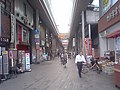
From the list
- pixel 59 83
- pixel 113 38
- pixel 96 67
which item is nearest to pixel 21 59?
pixel 96 67

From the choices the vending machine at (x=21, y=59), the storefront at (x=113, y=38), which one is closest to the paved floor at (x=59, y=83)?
the storefront at (x=113, y=38)

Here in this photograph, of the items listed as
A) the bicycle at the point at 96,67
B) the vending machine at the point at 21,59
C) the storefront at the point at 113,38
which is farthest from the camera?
the vending machine at the point at 21,59

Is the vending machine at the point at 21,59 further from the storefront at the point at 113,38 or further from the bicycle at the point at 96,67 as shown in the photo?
the storefront at the point at 113,38

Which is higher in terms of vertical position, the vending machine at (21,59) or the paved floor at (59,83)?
the vending machine at (21,59)

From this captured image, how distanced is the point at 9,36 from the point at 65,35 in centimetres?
6847

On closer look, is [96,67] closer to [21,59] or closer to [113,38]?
[113,38]

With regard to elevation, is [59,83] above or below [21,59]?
below

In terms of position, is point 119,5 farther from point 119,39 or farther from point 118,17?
point 119,39

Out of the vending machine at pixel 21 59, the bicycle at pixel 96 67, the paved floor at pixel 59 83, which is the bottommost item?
the paved floor at pixel 59 83

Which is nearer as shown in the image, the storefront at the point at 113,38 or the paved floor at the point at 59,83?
the paved floor at the point at 59,83

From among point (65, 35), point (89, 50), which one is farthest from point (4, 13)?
point (65, 35)

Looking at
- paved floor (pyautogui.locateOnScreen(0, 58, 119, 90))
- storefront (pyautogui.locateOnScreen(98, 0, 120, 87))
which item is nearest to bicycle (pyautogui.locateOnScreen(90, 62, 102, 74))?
storefront (pyautogui.locateOnScreen(98, 0, 120, 87))

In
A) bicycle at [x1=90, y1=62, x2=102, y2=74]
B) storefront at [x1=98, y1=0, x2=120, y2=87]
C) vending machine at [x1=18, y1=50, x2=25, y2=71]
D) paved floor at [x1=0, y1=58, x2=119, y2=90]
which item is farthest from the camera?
vending machine at [x1=18, y1=50, x2=25, y2=71]

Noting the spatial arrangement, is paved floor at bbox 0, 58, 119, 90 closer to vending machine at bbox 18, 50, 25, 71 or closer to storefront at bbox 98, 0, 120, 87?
storefront at bbox 98, 0, 120, 87
